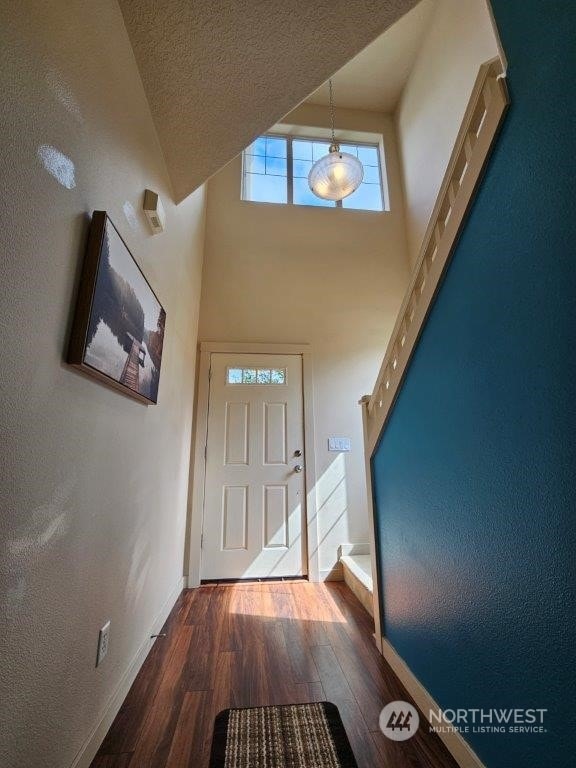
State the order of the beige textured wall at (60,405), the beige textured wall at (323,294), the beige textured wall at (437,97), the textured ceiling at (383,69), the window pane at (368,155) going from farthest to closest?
the window pane at (368,155) < the textured ceiling at (383,69) < the beige textured wall at (323,294) < the beige textured wall at (437,97) < the beige textured wall at (60,405)

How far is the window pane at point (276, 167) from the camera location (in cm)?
388

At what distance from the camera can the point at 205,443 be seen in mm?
2975

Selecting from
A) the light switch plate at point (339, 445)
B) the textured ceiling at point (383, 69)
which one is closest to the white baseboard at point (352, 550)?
the light switch plate at point (339, 445)

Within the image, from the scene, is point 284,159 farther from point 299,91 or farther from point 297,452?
point 297,452

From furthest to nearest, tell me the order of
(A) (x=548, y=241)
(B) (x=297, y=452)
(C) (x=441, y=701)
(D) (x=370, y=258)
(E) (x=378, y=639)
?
(D) (x=370, y=258) < (B) (x=297, y=452) < (E) (x=378, y=639) < (C) (x=441, y=701) < (A) (x=548, y=241)

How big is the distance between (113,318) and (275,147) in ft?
12.7

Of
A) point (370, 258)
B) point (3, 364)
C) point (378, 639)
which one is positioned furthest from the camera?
point (370, 258)

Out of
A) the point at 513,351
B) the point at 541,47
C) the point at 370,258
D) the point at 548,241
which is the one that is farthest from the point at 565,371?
the point at 370,258

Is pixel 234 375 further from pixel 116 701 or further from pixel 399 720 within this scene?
pixel 399 720

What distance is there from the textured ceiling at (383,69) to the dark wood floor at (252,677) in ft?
16.1

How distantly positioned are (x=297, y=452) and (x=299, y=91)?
249cm

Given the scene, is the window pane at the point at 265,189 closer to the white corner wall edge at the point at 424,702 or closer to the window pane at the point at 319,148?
the window pane at the point at 319,148

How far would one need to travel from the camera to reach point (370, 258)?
11.9 feet

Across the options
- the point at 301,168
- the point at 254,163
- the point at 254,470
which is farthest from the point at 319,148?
the point at 254,470
